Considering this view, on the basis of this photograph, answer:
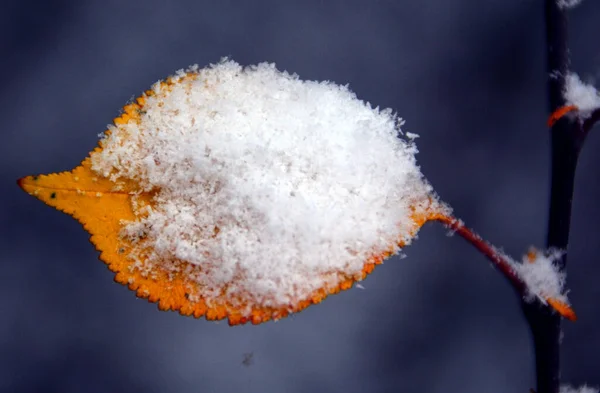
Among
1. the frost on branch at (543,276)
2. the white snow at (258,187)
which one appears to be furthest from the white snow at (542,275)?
the white snow at (258,187)

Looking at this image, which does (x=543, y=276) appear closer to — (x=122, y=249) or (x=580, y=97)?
(x=580, y=97)

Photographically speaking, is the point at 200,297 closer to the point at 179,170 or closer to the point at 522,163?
the point at 179,170

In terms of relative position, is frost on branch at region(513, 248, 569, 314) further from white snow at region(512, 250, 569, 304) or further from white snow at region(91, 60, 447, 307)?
white snow at region(91, 60, 447, 307)

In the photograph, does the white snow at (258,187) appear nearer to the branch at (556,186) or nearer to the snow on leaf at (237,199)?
the snow on leaf at (237,199)

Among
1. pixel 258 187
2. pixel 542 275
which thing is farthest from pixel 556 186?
pixel 258 187

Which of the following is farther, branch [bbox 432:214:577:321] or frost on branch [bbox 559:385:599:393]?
frost on branch [bbox 559:385:599:393]

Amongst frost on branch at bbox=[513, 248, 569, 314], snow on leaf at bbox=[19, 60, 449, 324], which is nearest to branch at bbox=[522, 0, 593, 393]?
frost on branch at bbox=[513, 248, 569, 314]
